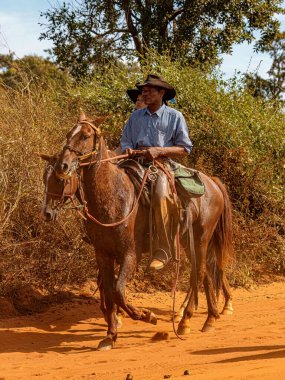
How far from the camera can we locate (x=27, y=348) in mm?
7824

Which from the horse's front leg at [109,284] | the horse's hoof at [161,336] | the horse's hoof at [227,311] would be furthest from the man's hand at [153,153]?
the horse's hoof at [227,311]

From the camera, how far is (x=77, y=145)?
7395 mm

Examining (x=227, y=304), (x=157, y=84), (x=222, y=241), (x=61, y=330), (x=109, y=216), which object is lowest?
(x=61, y=330)

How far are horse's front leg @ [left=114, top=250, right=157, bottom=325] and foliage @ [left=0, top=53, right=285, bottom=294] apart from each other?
2.53 metres

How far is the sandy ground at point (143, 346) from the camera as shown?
608 cm

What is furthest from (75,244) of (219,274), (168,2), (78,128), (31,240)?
(168,2)

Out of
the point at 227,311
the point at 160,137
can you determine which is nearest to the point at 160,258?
the point at 160,137

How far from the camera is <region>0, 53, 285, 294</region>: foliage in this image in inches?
403

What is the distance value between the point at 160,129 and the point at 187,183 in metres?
0.74

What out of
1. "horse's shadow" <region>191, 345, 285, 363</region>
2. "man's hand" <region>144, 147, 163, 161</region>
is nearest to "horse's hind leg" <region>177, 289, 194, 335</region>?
"horse's shadow" <region>191, 345, 285, 363</region>

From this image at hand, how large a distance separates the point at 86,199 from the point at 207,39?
11586 mm

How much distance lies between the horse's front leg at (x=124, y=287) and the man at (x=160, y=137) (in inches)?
17.4

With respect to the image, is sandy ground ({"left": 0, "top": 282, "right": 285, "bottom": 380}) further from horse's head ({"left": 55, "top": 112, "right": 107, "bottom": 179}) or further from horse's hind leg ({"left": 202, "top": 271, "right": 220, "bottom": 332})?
horse's head ({"left": 55, "top": 112, "right": 107, "bottom": 179})

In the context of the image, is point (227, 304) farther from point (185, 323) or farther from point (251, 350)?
point (251, 350)
